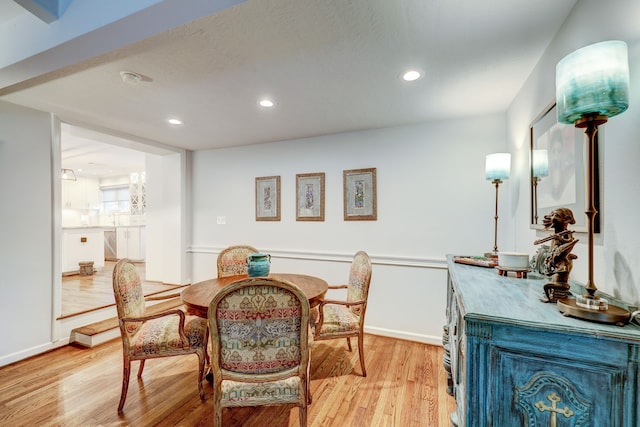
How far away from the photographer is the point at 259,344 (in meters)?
1.37

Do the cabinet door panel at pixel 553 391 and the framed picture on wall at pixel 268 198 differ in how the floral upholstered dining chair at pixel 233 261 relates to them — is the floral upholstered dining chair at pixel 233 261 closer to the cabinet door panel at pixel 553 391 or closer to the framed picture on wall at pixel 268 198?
the framed picture on wall at pixel 268 198

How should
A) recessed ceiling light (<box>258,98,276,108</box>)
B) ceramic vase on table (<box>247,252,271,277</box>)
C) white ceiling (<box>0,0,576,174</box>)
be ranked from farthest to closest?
recessed ceiling light (<box>258,98,276,108</box>)
ceramic vase on table (<box>247,252,271,277</box>)
white ceiling (<box>0,0,576,174</box>)

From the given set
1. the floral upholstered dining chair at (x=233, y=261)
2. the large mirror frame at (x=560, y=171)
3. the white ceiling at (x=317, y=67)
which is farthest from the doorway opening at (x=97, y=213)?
the large mirror frame at (x=560, y=171)

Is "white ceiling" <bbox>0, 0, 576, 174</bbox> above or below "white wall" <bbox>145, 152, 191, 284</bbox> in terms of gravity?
above

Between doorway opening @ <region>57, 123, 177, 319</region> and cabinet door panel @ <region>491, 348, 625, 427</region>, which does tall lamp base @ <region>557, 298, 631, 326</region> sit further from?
doorway opening @ <region>57, 123, 177, 319</region>

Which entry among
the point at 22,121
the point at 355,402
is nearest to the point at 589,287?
the point at 355,402

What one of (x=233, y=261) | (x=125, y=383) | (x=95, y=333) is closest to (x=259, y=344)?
(x=125, y=383)

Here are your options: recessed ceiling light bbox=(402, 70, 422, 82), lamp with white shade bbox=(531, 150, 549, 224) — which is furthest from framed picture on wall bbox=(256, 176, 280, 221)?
lamp with white shade bbox=(531, 150, 549, 224)

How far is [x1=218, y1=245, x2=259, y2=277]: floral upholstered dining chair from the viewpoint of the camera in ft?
9.61

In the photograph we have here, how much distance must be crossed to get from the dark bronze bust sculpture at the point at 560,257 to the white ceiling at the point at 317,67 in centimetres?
104

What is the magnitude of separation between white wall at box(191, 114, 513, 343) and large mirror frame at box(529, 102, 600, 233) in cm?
95

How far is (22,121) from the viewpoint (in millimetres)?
2570

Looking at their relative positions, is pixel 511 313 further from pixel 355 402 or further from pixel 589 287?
pixel 355 402

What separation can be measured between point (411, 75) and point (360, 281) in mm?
1630
